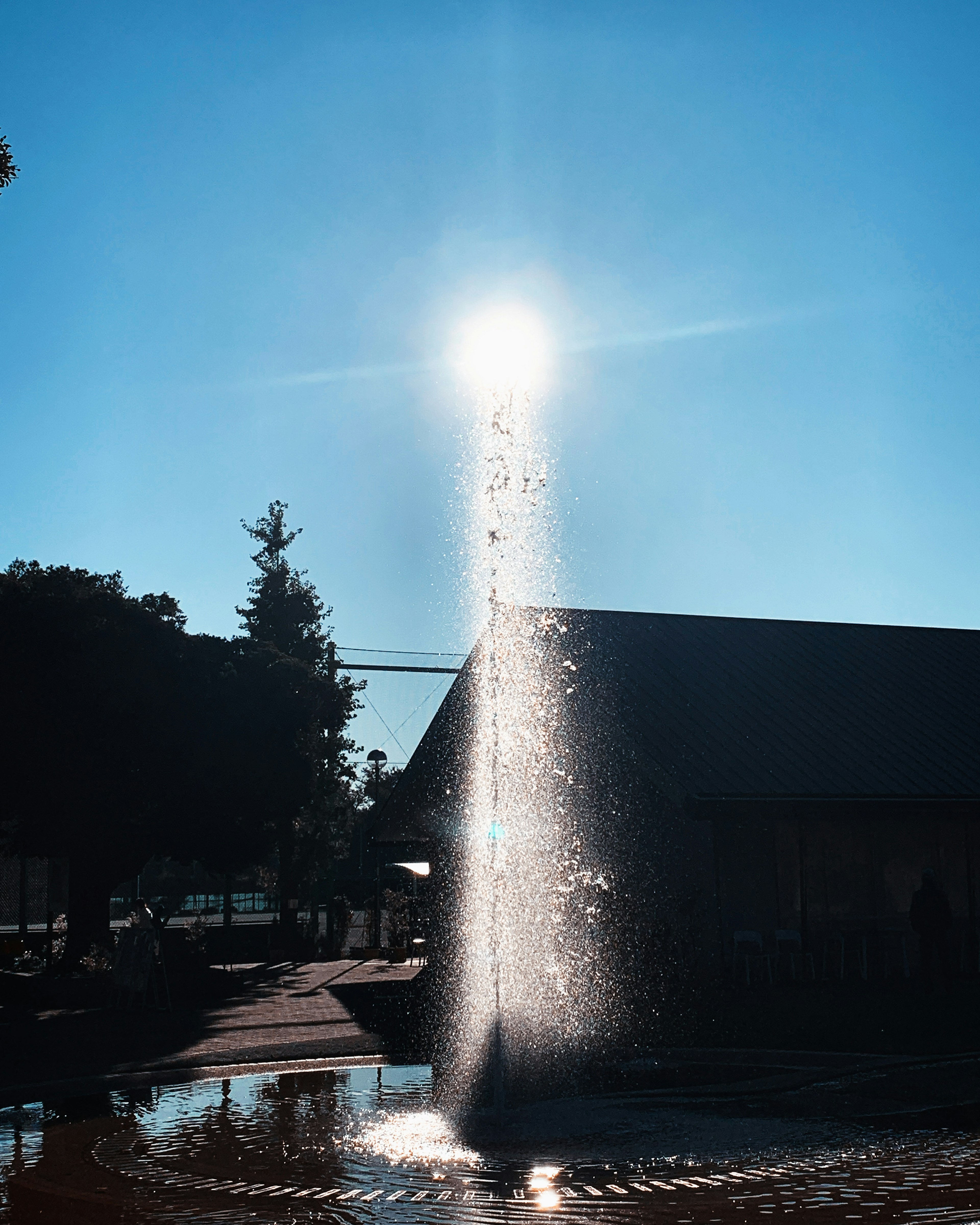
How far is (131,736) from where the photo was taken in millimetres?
25703

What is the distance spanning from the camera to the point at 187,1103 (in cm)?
934

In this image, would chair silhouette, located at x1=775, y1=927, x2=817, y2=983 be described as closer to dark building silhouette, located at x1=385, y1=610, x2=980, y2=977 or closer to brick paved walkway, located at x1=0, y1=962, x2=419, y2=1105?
dark building silhouette, located at x1=385, y1=610, x2=980, y2=977

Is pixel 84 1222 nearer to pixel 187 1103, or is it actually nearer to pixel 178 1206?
pixel 178 1206

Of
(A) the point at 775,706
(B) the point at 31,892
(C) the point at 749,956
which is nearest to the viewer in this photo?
(C) the point at 749,956

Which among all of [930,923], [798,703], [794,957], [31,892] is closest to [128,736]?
[798,703]

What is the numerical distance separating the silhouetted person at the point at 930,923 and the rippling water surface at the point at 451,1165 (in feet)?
30.8

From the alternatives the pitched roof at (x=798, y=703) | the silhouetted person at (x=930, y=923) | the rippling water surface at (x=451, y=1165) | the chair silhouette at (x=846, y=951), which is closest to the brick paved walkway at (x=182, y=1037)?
the rippling water surface at (x=451, y=1165)

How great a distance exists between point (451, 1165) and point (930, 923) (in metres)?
12.1

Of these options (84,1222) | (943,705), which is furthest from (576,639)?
(84,1222)

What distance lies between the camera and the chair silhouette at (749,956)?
59.9 ft

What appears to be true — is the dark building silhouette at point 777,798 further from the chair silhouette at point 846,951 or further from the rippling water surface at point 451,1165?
the rippling water surface at point 451,1165

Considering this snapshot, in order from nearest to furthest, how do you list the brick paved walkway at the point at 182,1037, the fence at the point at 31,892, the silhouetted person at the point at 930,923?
1. the brick paved walkway at the point at 182,1037
2. the silhouetted person at the point at 930,923
3. the fence at the point at 31,892

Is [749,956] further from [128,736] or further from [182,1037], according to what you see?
[128,736]

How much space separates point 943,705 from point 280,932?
54.4ft
